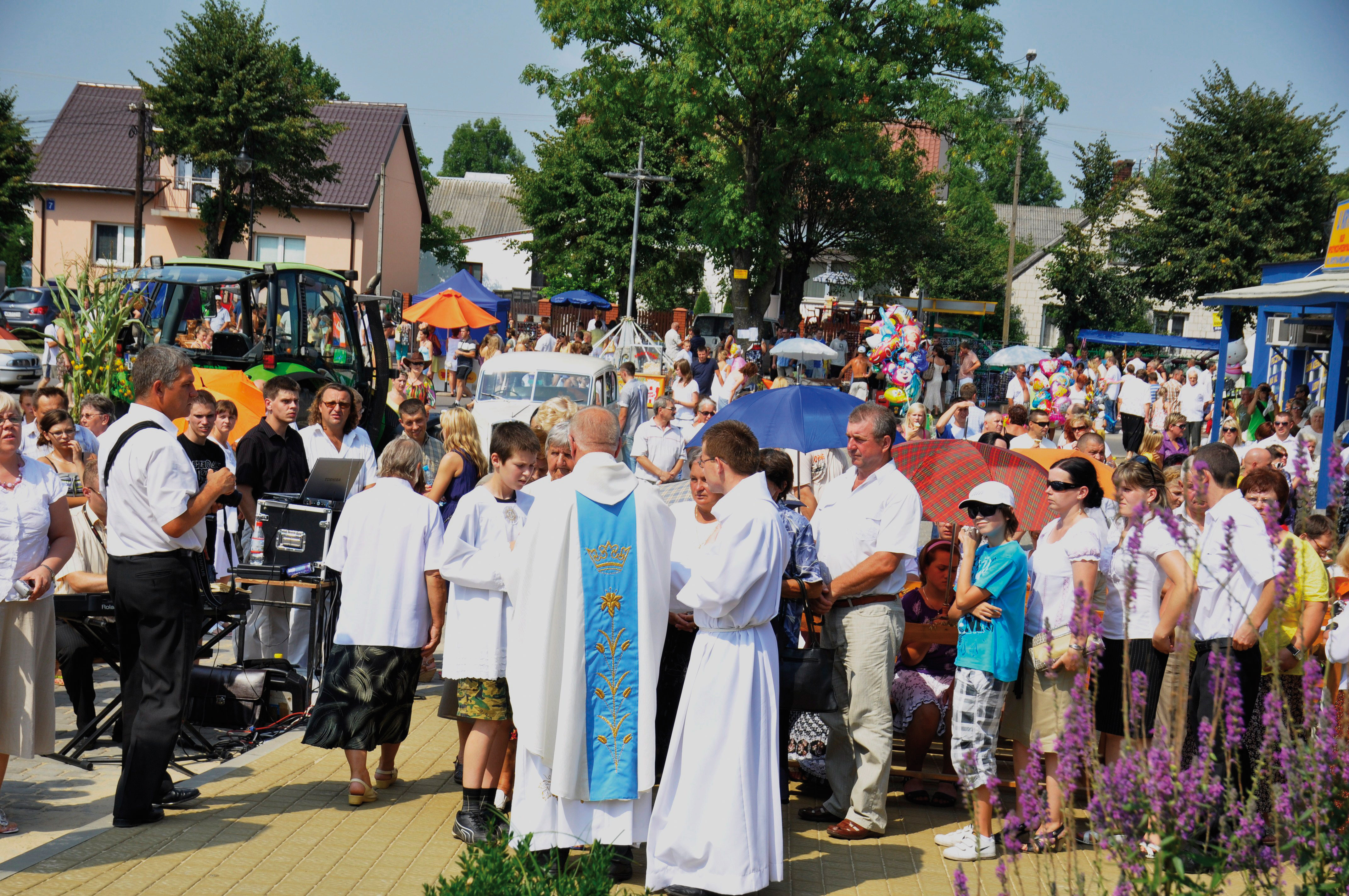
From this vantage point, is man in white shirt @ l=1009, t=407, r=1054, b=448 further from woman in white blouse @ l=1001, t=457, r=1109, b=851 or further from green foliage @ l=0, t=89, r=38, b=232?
green foliage @ l=0, t=89, r=38, b=232

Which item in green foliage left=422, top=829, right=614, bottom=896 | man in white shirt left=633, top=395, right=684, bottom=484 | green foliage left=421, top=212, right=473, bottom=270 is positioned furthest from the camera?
green foliage left=421, top=212, right=473, bottom=270

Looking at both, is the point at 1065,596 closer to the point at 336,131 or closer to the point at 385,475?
the point at 385,475

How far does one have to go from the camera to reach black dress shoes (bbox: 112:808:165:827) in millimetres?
5328

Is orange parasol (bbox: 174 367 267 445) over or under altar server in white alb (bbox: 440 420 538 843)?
→ over

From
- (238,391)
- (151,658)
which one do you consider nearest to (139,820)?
(151,658)

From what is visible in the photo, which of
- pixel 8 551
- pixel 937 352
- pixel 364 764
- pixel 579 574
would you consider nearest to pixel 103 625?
pixel 8 551

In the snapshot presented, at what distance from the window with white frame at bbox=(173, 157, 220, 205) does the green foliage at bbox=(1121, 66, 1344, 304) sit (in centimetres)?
3345

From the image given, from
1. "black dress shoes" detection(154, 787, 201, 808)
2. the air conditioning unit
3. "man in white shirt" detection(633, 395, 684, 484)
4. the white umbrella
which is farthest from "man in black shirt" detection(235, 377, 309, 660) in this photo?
the white umbrella

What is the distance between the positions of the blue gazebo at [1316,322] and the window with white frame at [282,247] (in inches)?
1429

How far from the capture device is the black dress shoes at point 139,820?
5.33m

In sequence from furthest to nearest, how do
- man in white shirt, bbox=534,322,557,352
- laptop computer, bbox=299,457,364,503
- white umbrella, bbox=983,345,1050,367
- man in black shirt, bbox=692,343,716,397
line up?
1. man in white shirt, bbox=534,322,557,352
2. white umbrella, bbox=983,345,1050,367
3. man in black shirt, bbox=692,343,716,397
4. laptop computer, bbox=299,457,364,503

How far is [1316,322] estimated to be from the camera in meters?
19.2

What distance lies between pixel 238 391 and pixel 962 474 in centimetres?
761

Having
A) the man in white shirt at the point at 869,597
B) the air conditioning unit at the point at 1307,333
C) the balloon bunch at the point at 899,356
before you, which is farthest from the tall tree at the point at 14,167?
the man in white shirt at the point at 869,597
